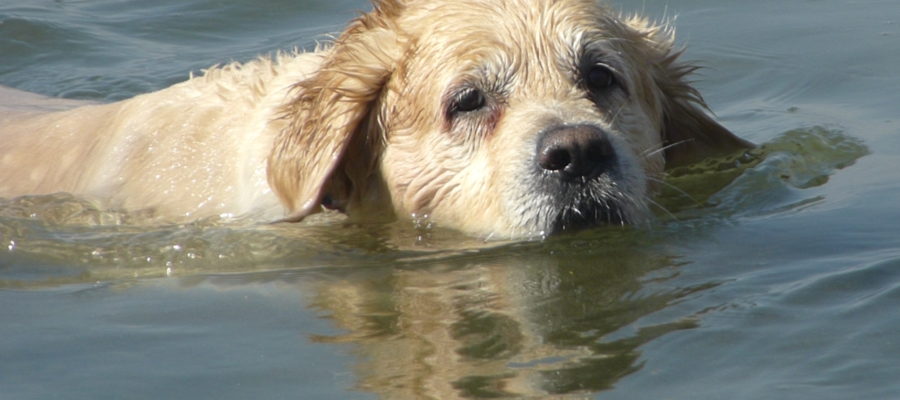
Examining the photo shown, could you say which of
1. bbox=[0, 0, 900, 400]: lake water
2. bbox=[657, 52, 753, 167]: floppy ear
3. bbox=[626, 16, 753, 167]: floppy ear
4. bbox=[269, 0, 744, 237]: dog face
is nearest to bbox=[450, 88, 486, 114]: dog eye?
bbox=[269, 0, 744, 237]: dog face

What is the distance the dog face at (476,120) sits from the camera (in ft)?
19.0

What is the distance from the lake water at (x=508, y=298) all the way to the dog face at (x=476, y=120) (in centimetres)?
17

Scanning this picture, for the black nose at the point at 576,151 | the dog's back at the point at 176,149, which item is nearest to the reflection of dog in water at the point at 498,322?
the black nose at the point at 576,151

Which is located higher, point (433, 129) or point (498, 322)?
point (433, 129)

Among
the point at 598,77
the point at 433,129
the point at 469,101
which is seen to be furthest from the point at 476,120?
the point at 598,77

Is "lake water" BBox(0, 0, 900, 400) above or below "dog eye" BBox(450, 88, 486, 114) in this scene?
below

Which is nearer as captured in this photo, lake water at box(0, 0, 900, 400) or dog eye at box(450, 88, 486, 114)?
lake water at box(0, 0, 900, 400)

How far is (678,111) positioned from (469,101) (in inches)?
54.4

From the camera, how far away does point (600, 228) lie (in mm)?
5887

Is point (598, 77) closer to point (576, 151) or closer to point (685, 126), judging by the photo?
point (576, 151)

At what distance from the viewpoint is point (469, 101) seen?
6.12m

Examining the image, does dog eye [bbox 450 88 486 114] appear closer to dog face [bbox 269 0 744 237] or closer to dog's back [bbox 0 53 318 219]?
dog face [bbox 269 0 744 237]

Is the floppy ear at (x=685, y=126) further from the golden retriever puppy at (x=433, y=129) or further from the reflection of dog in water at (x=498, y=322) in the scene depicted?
the reflection of dog in water at (x=498, y=322)

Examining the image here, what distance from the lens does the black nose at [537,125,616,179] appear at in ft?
18.5
